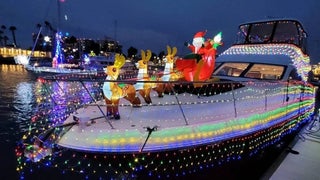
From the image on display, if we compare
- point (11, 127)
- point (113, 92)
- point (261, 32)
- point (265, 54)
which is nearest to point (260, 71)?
point (265, 54)

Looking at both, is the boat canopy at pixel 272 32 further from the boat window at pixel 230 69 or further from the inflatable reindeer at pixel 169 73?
the inflatable reindeer at pixel 169 73

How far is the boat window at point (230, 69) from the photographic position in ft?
24.3

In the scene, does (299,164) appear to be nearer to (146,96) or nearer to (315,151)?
(315,151)

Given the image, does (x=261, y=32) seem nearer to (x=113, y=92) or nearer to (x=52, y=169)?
(x=113, y=92)

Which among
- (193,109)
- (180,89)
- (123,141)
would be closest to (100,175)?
(123,141)

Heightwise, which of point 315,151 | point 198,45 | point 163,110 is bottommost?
point 315,151

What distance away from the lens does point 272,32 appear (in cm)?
866

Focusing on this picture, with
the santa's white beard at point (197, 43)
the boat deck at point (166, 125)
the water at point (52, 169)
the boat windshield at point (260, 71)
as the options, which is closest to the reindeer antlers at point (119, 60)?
the boat deck at point (166, 125)

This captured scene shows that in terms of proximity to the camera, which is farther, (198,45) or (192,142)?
(198,45)

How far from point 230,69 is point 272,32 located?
236 centimetres

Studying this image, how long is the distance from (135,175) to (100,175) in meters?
0.65

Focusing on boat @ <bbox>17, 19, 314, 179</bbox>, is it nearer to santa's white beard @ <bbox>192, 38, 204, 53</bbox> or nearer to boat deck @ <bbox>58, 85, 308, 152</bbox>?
boat deck @ <bbox>58, 85, 308, 152</bbox>

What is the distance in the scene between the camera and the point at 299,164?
4.73 m

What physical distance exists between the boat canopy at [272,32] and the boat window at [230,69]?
1.76m
